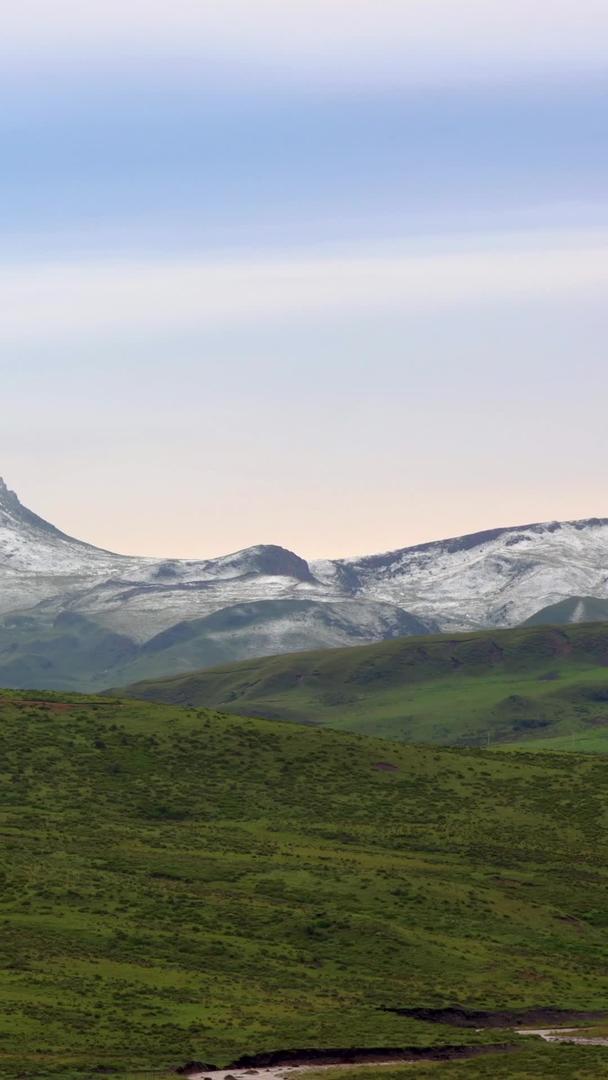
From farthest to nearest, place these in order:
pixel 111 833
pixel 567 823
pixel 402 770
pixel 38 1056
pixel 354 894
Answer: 1. pixel 402 770
2. pixel 567 823
3. pixel 111 833
4. pixel 354 894
5. pixel 38 1056

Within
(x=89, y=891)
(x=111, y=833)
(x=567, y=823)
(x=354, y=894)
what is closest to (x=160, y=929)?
(x=89, y=891)

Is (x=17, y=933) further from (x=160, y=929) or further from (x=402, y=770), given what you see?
(x=402, y=770)

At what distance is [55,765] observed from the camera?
163 m

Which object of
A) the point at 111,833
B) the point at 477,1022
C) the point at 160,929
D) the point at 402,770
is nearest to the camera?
the point at 477,1022

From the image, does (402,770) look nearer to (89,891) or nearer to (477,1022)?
(89,891)

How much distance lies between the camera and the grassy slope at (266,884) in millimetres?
96000

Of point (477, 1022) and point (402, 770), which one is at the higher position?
point (402, 770)

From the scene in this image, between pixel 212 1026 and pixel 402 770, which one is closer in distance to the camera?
pixel 212 1026

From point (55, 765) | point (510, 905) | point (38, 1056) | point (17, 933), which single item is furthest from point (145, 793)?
point (38, 1056)

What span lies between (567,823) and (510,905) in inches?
1119

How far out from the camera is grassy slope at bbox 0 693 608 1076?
96.0m

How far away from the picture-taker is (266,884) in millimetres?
129500

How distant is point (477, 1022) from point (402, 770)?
235 feet

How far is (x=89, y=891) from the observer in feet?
397
